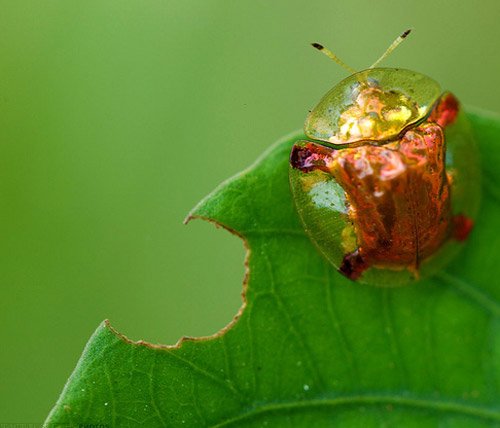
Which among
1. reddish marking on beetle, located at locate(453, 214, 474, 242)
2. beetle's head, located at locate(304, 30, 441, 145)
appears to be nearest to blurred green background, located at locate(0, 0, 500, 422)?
beetle's head, located at locate(304, 30, 441, 145)

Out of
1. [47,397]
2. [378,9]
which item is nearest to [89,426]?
[47,397]

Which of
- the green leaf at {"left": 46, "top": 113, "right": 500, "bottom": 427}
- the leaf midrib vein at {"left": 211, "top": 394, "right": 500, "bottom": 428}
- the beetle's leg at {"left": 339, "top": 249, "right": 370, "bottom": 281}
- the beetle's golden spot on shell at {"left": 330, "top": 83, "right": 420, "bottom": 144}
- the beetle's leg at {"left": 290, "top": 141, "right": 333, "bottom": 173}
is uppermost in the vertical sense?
the beetle's golden spot on shell at {"left": 330, "top": 83, "right": 420, "bottom": 144}

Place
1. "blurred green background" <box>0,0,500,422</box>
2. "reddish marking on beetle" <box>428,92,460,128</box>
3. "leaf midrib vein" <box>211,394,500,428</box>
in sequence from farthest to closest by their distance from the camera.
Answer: "blurred green background" <box>0,0,500,422</box> < "reddish marking on beetle" <box>428,92,460,128</box> < "leaf midrib vein" <box>211,394,500,428</box>

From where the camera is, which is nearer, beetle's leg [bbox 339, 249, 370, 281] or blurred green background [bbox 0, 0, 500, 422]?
beetle's leg [bbox 339, 249, 370, 281]

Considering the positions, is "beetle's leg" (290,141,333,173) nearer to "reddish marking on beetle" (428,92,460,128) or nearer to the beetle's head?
the beetle's head

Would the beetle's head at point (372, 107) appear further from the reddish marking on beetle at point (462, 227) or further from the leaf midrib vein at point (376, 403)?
the leaf midrib vein at point (376, 403)

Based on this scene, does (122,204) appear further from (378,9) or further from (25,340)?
(378,9)

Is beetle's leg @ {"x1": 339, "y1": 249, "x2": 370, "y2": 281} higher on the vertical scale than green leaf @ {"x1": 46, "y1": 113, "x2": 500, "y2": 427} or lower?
higher

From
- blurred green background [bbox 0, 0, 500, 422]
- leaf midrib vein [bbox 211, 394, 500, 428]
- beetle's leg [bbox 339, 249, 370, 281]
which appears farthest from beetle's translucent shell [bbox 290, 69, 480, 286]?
blurred green background [bbox 0, 0, 500, 422]

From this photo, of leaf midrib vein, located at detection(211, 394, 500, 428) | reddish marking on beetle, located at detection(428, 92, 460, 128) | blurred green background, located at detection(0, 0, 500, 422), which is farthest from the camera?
blurred green background, located at detection(0, 0, 500, 422)
